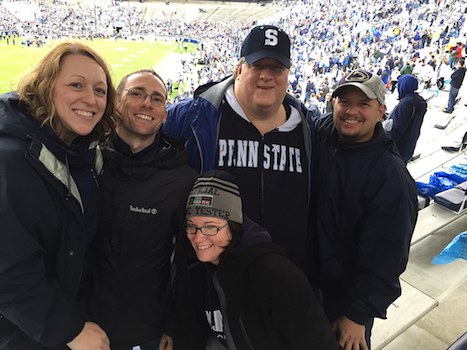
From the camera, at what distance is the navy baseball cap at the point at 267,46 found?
169 cm

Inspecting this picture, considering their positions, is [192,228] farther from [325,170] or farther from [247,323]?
[325,170]

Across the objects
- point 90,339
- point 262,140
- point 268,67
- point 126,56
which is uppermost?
point 126,56

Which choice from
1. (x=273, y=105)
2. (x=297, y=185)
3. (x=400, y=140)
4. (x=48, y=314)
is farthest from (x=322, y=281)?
(x=400, y=140)

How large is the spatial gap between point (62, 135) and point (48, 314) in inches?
25.4

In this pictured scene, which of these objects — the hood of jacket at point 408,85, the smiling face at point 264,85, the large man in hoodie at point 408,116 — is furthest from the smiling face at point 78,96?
the hood of jacket at point 408,85

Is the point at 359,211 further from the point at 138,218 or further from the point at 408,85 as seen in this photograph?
the point at 408,85

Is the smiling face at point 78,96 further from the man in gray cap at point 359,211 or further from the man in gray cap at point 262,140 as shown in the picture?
the man in gray cap at point 359,211

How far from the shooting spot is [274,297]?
1116 mm

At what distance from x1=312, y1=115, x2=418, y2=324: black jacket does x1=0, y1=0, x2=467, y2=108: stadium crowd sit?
165 centimetres

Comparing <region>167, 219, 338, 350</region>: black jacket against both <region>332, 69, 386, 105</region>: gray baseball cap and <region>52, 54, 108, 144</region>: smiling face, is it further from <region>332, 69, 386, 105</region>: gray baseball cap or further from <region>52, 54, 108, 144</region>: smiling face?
<region>332, 69, 386, 105</region>: gray baseball cap

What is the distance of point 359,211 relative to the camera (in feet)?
5.41

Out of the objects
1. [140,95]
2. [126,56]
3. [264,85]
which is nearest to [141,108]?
[140,95]

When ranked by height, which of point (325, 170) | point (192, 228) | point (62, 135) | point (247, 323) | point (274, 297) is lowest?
point (247, 323)

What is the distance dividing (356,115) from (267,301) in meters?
1.00
